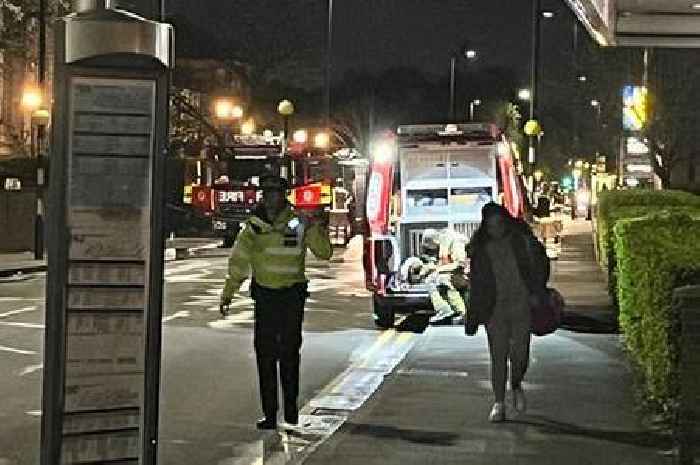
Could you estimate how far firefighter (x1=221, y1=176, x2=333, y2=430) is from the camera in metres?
9.90

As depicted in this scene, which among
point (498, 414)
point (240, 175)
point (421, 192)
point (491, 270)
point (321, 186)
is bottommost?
point (498, 414)

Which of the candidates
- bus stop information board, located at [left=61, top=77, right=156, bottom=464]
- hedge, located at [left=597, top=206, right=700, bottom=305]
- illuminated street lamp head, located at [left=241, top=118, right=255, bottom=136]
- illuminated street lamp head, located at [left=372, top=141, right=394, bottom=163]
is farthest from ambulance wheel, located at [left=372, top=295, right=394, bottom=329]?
illuminated street lamp head, located at [left=241, top=118, right=255, bottom=136]

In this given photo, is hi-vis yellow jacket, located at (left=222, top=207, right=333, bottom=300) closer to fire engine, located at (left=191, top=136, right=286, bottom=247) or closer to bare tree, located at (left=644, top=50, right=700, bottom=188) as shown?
bare tree, located at (left=644, top=50, right=700, bottom=188)

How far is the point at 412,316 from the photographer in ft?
64.3

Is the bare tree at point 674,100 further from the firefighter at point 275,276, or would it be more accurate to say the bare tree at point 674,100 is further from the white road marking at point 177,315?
the firefighter at point 275,276

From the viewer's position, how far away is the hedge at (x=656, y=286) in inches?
337

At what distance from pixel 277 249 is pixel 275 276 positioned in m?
0.22

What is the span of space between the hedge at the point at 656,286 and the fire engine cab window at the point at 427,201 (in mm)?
6856

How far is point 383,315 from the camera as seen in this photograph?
715 inches

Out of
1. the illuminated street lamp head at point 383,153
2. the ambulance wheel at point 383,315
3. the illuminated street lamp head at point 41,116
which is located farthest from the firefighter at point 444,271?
the illuminated street lamp head at point 41,116

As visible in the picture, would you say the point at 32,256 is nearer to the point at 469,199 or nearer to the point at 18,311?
the point at 18,311

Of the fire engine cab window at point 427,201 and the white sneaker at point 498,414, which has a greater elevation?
the fire engine cab window at point 427,201

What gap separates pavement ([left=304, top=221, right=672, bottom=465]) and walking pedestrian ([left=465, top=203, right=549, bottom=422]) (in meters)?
0.57

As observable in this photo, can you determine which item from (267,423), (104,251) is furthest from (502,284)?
(104,251)
